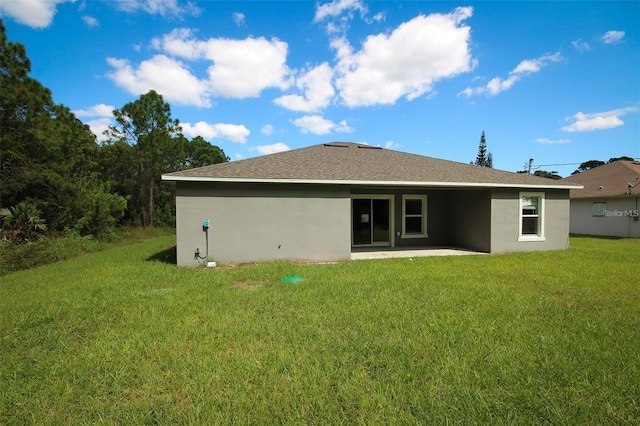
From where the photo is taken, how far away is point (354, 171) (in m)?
10.2

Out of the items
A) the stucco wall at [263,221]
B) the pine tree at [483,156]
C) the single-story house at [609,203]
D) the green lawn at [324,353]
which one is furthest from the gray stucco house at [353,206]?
the pine tree at [483,156]

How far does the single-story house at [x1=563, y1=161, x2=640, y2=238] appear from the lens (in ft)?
53.2

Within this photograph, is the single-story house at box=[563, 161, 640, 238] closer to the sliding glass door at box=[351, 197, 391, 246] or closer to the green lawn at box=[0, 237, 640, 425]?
the sliding glass door at box=[351, 197, 391, 246]

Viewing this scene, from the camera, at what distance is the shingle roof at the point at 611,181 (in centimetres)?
1673

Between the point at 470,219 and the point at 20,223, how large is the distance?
1945 cm

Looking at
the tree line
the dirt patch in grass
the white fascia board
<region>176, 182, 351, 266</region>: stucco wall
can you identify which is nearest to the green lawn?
the dirt patch in grass

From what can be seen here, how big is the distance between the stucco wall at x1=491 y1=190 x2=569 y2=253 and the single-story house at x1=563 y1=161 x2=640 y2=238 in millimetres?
8825

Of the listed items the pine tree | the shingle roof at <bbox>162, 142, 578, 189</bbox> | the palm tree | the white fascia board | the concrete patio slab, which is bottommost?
the concrete patio slab

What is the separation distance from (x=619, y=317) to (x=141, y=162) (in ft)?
96.8

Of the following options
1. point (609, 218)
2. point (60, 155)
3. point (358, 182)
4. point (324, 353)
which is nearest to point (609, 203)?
point (609, 218)

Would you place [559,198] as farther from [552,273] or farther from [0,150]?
[0,150]

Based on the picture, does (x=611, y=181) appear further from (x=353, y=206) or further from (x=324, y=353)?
(x=324, y=353)

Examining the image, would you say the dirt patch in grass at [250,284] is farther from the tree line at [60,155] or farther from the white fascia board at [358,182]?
the tree line at [60,155]

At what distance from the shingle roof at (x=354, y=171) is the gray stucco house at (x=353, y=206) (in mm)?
38
